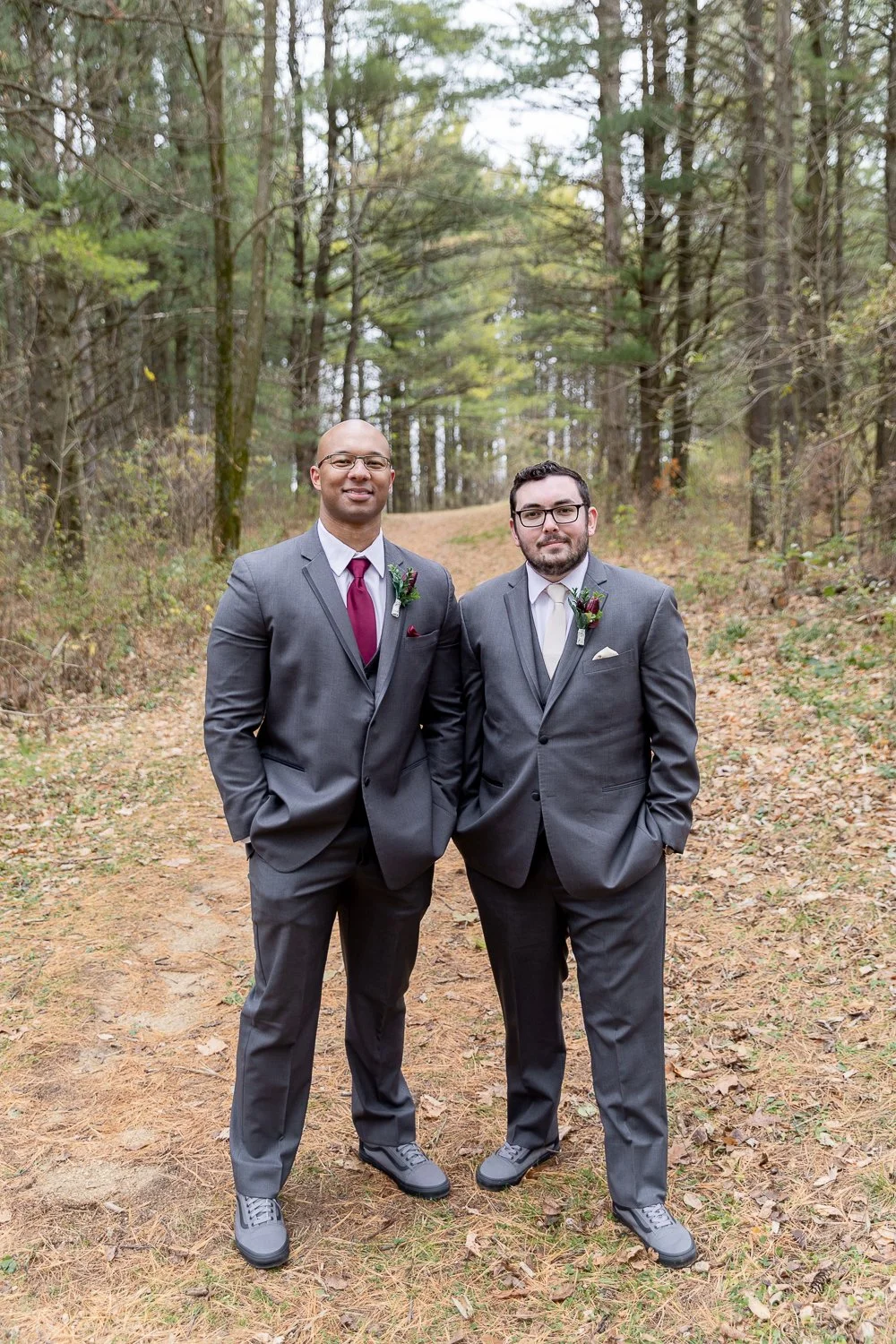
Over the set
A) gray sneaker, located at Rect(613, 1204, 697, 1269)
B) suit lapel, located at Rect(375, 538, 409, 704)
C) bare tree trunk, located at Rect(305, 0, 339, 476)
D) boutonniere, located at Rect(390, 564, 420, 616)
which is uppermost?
bare tree trunk, located at Rect(305, 0, 339, 476)

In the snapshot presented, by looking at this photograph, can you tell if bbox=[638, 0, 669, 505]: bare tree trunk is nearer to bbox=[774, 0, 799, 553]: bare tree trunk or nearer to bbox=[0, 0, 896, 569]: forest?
bbox=[0, 0, 896, 569]: forest

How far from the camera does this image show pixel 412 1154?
3621mm

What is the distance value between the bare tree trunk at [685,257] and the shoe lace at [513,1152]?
10.0m

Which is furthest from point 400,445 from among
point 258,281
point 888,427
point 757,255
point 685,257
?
point 888,427

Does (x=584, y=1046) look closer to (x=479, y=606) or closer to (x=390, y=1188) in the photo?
(x=390, y=1188)

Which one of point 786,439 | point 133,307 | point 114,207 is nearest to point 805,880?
point 786,439

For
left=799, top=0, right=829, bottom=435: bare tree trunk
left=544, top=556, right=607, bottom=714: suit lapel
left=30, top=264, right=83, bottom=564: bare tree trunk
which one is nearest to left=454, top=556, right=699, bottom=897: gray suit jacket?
left=544, top=556, right=607, bottom=714: suit lapel

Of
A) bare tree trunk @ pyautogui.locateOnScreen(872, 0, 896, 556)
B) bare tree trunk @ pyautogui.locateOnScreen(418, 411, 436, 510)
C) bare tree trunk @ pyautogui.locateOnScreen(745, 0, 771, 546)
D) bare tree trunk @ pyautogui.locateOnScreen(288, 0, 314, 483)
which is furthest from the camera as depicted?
bare tree trunk @ pyautogui.locateOnScreen(418, 411, 436, 510)

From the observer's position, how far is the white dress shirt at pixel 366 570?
333 cm

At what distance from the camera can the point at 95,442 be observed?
20.1 m

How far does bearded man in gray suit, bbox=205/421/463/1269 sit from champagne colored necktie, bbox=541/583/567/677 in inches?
13.2

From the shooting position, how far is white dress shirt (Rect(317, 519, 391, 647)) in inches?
131

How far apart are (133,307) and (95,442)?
9.94 ft

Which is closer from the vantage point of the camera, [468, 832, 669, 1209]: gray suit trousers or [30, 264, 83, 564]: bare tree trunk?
[468, 832, 669, 1209]: gray suit trousers
